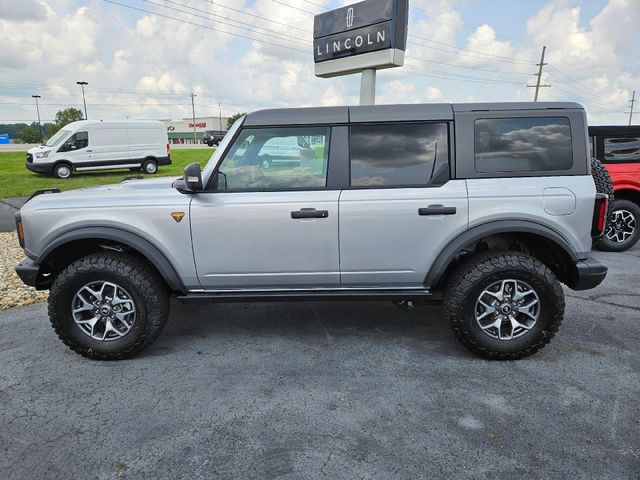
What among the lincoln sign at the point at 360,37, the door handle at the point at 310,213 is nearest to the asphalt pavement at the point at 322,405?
the door handle at the point at 310,213

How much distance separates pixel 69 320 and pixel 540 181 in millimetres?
3624

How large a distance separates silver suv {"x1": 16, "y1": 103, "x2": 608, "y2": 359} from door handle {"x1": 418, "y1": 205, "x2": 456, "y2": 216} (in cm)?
1

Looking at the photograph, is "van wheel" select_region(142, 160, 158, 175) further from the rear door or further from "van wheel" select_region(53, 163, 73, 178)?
the rear door

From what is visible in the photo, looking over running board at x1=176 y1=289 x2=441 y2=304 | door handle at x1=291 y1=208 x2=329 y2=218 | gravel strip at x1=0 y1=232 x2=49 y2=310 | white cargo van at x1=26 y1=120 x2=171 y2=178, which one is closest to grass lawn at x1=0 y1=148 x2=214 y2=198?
white cargo van at x1=26 y1=120 x2=171 y2=178

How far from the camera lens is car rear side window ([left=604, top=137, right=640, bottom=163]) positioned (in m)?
6.48

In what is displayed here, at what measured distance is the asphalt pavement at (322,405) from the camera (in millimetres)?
2266

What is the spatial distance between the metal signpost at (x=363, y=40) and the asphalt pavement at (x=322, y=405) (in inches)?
425

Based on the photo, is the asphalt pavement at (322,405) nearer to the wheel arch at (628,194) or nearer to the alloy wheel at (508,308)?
the alloy wheel at (508,308)

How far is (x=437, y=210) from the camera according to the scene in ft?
10.3

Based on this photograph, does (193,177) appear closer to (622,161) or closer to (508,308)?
(508,308)

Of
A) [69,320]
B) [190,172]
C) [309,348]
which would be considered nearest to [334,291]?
[309,348]

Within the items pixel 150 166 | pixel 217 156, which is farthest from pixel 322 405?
pixel 150 166

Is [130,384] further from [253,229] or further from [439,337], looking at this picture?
[439,337]

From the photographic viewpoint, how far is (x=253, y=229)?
3199 millimetres
